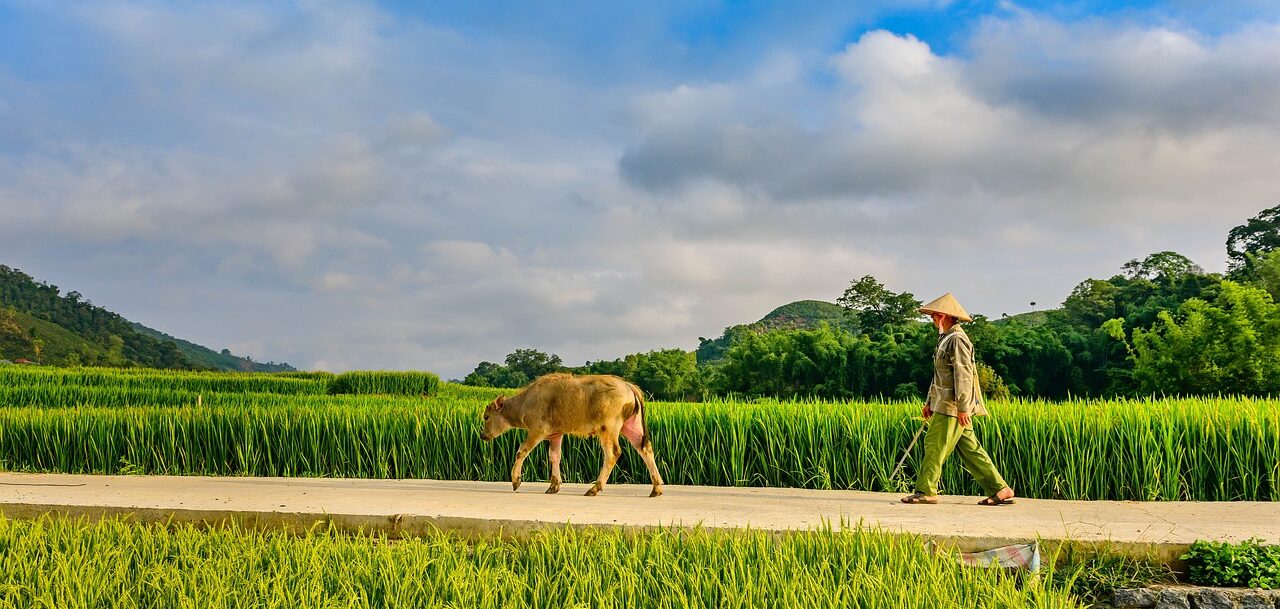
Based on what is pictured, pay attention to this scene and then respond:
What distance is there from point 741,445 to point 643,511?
3.01m

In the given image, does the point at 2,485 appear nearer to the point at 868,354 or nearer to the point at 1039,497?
the point at 1039,497

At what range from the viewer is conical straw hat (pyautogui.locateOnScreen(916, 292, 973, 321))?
25.6 feet

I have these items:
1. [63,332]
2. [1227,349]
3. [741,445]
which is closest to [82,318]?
[63,332]

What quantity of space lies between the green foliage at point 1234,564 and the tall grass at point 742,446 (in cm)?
322

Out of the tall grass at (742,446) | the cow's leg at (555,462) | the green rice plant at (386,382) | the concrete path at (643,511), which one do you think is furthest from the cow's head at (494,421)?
the green rice plant at (386,382)

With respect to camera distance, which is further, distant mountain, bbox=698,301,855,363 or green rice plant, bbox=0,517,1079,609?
distant mountain, bbox=698,301,855,363

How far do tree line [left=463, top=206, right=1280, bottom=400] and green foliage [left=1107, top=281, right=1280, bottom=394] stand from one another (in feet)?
0.12

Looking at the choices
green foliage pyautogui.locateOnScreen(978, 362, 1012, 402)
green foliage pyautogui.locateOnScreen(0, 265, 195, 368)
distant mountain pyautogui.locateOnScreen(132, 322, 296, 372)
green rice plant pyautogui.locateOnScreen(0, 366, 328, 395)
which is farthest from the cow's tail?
distant mountain pyautogui.locateOnScreen(132, 322, 296, 372)

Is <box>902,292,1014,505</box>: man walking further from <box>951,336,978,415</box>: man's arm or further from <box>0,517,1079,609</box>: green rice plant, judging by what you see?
<box>0,517,1079,609</box>: green rice plant

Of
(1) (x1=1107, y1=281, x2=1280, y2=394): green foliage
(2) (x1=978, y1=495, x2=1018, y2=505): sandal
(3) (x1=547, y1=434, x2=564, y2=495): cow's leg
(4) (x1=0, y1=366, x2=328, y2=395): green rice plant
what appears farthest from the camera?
(1) (x1=1107, y1=281, x2=1280, y2=394): green foliage

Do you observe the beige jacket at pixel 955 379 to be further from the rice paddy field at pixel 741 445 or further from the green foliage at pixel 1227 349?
the green foliage at pixel 1227 349

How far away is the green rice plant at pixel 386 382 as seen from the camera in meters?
28.8

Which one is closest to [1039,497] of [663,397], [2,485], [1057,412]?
[1057,412]

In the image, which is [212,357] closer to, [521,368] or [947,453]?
[521,368]
